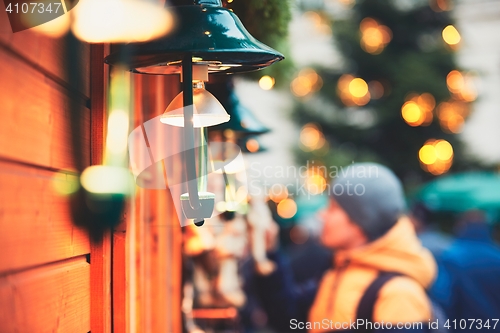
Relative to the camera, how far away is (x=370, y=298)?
7.66ft

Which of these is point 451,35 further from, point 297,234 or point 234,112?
point 234,112

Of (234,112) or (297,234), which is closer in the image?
(234,112)

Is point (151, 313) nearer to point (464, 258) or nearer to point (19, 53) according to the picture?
point (19, 53)

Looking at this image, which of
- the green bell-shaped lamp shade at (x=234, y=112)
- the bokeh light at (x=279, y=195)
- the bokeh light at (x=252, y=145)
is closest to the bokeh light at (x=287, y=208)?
the bokeh light at (x=279, y=195)

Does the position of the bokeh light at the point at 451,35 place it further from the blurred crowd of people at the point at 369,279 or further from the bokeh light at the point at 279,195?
the blurred crowd of people at the point at 369,279

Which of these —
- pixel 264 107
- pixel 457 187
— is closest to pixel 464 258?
pixel 457 187

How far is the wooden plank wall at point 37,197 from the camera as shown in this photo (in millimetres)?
846

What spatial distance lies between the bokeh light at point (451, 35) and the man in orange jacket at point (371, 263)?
576cm

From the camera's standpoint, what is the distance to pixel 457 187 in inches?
265

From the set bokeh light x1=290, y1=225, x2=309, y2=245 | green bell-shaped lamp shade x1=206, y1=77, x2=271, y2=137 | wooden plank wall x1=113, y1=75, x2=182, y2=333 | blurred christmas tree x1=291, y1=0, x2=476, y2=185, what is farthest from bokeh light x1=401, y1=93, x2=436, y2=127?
green bell-shaped lamp shade x1=206, y1=77, x2=271, y2=137

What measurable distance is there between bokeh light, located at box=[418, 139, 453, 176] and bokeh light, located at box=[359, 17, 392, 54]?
1528 millimetres

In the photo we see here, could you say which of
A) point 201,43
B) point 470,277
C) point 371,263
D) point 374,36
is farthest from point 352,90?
point 201,43

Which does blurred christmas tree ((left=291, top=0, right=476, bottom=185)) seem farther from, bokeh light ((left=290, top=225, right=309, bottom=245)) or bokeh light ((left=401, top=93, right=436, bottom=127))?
bokeh light ((left=290, top=225, right=309, bottom=245))

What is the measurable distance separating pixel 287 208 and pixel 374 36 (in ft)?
9.14
